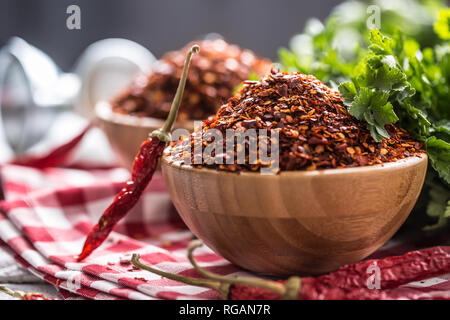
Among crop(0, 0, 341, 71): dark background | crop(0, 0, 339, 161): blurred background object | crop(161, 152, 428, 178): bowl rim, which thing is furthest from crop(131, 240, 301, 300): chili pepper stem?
crop(0, 0, 341, 71): dark background

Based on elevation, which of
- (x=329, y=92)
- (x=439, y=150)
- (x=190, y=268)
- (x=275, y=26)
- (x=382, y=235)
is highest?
(x=275, y=26)

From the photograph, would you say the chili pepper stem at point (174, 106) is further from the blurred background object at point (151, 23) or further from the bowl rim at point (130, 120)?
the blurred background object at point (151, 23)

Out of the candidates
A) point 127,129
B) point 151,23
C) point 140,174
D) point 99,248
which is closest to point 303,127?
point 140,174

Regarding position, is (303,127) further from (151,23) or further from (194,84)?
(151,23)

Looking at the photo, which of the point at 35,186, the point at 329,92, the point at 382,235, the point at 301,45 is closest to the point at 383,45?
the point at 329,92

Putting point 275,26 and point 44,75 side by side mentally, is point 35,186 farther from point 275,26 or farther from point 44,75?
point 275,26

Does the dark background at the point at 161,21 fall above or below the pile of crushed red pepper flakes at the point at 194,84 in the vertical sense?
above

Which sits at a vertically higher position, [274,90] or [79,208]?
[274,90]

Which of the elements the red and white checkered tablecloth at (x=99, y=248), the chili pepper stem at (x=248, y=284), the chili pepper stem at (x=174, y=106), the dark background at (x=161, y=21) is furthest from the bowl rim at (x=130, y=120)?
the dark background at (x=161, y=21)
